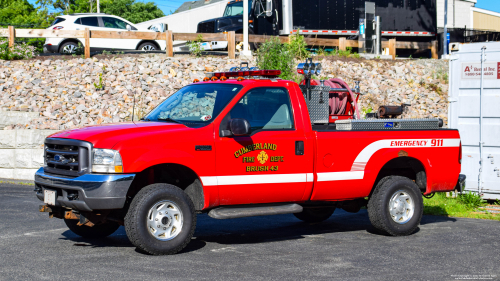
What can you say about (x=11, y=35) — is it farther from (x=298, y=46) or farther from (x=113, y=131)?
(x=113, y=131)

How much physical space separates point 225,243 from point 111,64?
1348 centimetres

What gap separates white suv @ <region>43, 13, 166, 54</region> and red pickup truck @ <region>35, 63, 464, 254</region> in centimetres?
1465

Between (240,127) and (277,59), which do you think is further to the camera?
(277,59)

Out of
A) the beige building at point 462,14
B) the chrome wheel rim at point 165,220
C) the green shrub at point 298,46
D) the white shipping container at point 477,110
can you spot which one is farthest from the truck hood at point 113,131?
the beige building at point 462,14

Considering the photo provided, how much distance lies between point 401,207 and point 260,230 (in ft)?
6.85

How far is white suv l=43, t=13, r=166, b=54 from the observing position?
21.5 metres

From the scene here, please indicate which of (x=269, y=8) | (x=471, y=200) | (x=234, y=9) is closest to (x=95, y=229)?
(x=471, y=200)

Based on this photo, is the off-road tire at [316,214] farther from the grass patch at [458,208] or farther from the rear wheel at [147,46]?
the rear wheel at [147,46]

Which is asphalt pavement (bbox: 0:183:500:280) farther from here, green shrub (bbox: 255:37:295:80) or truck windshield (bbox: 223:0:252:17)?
truck windshield (bbox: 223:0:252:17)

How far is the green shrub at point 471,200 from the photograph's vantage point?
1105cm

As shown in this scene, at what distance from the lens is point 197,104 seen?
760 centimetres

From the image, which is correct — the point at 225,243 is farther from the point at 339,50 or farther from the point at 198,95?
the point at 339,50

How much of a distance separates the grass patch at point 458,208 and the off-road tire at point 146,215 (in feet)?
17.9

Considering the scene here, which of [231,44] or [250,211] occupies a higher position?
[231,44]
